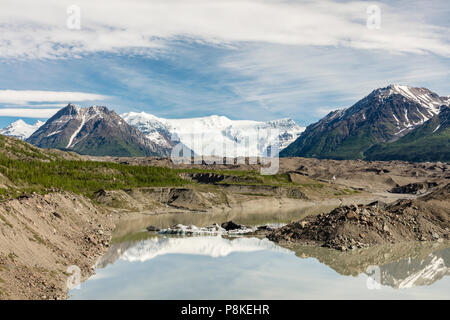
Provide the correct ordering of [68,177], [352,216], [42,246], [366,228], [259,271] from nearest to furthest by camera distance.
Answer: [42,246], [259,271], [366,228], [352,216], [68,177]

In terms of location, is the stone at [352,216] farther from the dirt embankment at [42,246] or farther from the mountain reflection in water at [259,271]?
the dirt embankment at [42,246]

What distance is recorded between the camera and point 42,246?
180ft

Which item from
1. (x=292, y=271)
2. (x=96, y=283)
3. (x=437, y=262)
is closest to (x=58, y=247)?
(x=96, y=283)

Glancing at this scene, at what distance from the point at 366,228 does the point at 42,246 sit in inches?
2146

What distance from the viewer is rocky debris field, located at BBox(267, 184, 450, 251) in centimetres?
7738

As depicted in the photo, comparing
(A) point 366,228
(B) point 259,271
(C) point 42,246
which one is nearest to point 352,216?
(A) point 366,228

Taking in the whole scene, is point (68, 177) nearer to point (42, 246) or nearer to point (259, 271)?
point (42, 246)

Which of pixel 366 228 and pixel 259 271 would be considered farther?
pixel 366 228

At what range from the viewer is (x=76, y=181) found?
16312cm

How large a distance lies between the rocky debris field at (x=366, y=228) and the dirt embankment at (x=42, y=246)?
36.9m

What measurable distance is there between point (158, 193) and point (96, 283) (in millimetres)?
118196

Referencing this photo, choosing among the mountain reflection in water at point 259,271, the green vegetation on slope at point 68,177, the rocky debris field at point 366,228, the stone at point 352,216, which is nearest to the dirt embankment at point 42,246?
the mountain reflection in water at point 259,271

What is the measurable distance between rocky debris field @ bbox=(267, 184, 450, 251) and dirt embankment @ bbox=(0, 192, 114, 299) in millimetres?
36893
